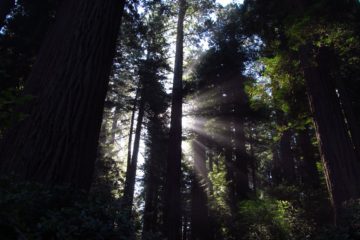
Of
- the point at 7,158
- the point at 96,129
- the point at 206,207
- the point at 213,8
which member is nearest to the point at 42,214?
the point at 7,158

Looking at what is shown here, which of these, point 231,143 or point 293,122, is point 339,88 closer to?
point 293,122

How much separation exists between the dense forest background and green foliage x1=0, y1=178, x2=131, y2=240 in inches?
0.5

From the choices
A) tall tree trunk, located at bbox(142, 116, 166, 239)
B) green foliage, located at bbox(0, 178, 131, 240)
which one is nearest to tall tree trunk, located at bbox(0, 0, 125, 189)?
green foliage, located at bbox(0, 178, 131, 240)

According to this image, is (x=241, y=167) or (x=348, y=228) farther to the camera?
(x=241, y=167)

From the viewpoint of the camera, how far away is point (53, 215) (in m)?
2.56

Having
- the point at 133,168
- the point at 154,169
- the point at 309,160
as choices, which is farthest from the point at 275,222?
the point at 154,169

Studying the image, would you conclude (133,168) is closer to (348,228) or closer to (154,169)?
(154,169)

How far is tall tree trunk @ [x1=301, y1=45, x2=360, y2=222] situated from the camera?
6906 mm

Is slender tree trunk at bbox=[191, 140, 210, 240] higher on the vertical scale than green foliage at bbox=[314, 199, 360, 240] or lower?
higher

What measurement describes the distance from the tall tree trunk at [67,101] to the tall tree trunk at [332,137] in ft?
17.6

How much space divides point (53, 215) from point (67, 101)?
2.07 m

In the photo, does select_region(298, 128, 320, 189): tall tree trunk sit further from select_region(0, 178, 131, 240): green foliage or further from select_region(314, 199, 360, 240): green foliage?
select_region(0, 178, 131, 240): green foliage

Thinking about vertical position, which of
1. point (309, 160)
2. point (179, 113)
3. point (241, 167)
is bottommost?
point (309, 160)

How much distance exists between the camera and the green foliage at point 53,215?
6.98ft
